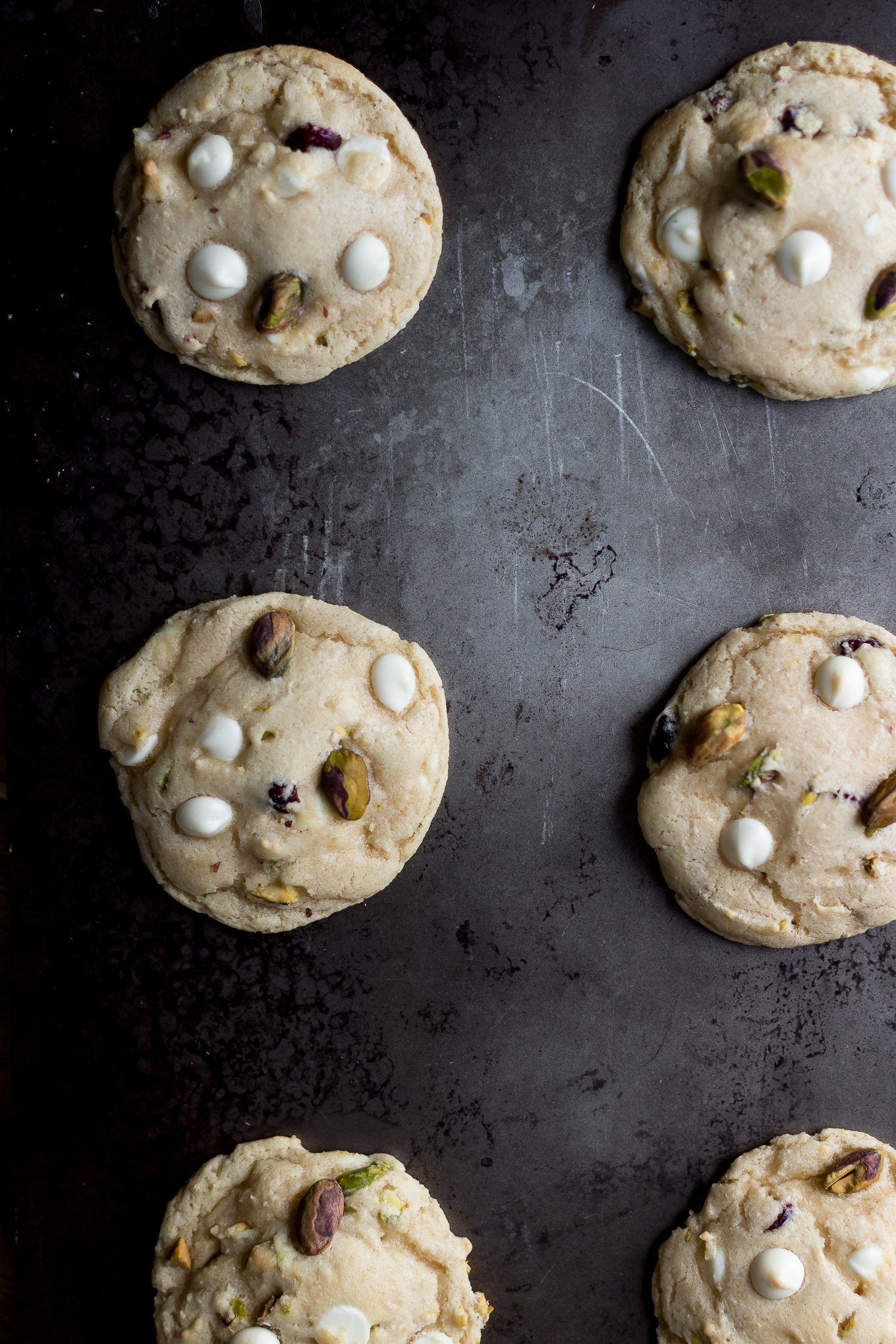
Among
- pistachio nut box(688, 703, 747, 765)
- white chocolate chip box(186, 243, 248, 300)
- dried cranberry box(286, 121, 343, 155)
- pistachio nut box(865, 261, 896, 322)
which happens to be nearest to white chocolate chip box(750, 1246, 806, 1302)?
pistachio nut box(688, 703, 747, 765)

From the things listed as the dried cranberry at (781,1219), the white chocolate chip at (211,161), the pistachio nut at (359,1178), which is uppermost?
the white chocolate chip at (211,161)

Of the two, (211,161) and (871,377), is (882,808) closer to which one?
(871,377)

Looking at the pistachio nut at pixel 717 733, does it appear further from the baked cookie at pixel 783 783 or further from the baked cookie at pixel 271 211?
the baked cookie at pixel 271 211

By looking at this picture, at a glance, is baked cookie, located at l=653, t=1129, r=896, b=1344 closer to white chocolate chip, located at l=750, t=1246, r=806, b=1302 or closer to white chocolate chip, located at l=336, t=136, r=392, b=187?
white chocolate chip, located at l=750, t=1246, r=806, b=1302

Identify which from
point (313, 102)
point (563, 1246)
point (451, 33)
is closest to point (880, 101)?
point (451, 33)

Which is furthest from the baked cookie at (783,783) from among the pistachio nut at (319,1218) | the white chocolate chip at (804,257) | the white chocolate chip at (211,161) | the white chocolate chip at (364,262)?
the white chocolate chip at (211,161)

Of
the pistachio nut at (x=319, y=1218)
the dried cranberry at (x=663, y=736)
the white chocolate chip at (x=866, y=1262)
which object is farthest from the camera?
the dried cranberry at (x=663, y=736)
